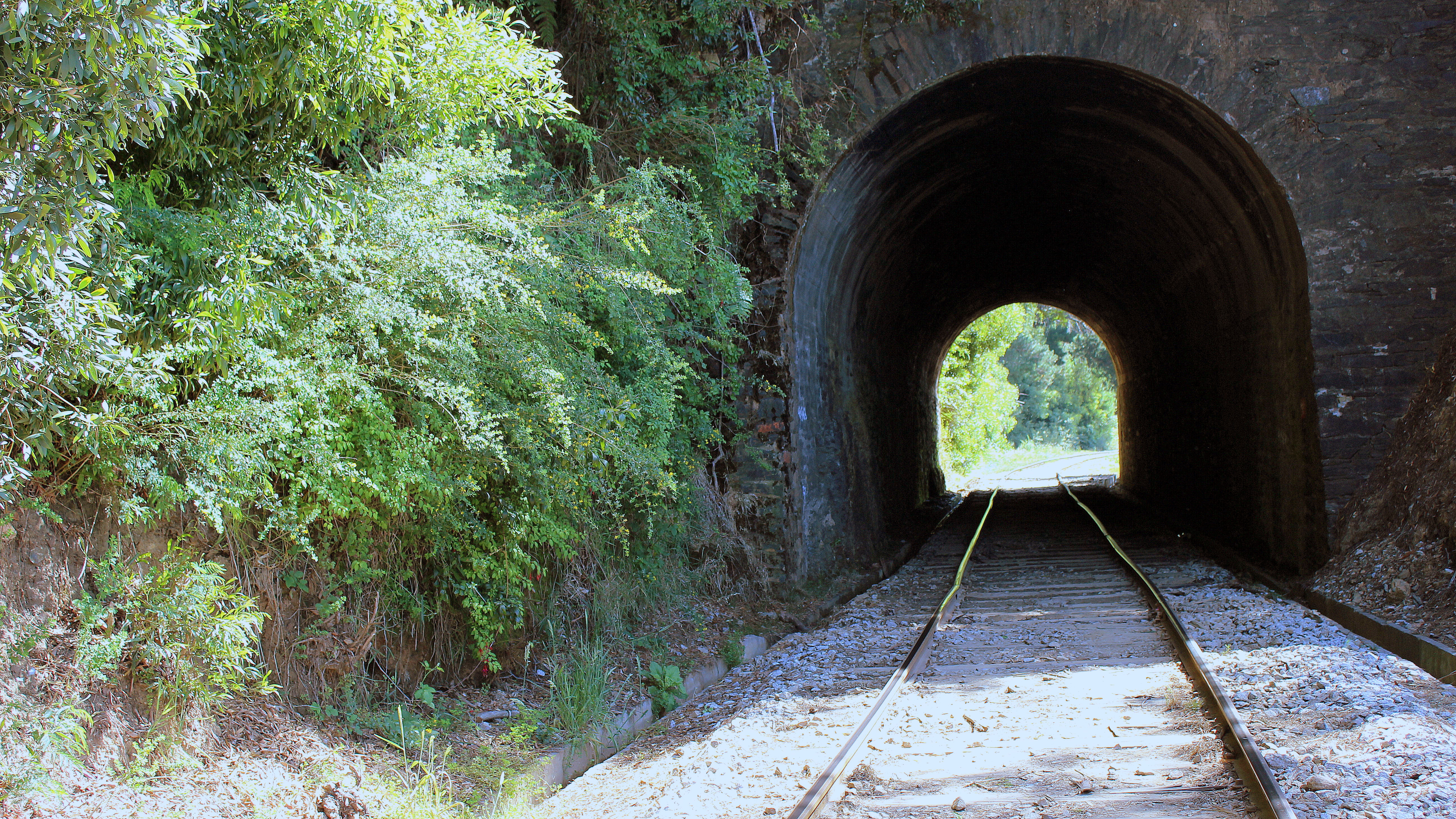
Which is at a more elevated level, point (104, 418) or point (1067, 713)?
point (104, 418)

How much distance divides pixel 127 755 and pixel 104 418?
50.0 inches

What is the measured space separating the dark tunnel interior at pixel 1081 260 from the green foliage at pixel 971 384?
10135 mm

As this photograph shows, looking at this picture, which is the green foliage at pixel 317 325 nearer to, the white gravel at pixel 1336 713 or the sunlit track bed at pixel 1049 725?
the sunlit track bed at pixel 1049 725

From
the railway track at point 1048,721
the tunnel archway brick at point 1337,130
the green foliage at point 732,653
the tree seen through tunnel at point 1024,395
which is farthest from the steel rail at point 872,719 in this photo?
the tree seen through tunnel at point 1024,395

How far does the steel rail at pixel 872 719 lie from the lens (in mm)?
3613

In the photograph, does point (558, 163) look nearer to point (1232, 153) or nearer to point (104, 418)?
point (104, 418)

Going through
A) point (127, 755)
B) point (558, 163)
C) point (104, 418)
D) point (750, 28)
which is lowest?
point (127, 755)

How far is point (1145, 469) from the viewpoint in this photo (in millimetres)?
17641

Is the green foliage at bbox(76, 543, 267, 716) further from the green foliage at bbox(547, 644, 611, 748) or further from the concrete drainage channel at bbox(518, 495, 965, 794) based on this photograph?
the green foliage at bbox(547, 644, 611, 748)

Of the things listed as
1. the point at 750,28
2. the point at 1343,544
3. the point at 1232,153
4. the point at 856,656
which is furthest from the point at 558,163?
the point at 1343,544

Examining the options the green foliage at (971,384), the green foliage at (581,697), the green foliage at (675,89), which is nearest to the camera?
the green foliage at (581,697)

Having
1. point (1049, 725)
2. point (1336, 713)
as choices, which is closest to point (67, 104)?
point (1049, 725)

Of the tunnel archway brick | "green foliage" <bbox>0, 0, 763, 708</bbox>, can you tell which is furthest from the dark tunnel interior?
"green foliage" <bbox>0, 0, 763, 708</bbox>

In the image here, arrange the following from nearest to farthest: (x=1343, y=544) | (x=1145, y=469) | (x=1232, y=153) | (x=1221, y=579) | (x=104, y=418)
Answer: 1. (x=104, y=418)
2. (x=1343, y=544)
3. (x=1232, y=153)
4. (x=1221, y=579)
5. (x=1145, y=469)
